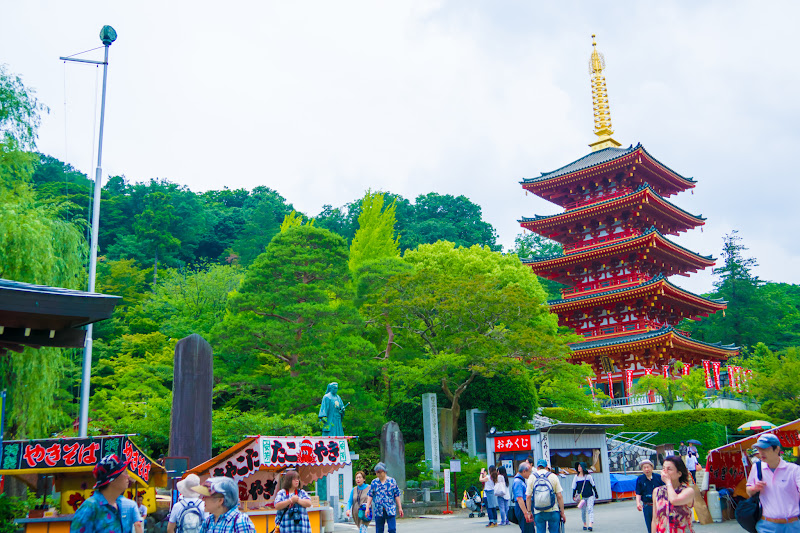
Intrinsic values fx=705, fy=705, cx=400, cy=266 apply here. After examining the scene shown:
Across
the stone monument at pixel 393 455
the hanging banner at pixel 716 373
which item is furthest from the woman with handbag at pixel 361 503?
the hanging banner at pixel 716 373

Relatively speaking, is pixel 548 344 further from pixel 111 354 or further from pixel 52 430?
pixel 111 354

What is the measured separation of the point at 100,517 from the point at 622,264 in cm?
4034

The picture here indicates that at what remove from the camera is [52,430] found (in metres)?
23.6

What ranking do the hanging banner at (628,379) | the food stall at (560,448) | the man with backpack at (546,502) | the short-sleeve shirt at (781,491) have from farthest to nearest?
the hanging banner at (628,379)
the food stall at (560,448)
the man with backpack at (546,502)
the short-sleeve shirt at (781,491)

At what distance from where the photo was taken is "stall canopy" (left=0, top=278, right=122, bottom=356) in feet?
24.1

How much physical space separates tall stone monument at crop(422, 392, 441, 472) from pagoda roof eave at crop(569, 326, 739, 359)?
14419 mm

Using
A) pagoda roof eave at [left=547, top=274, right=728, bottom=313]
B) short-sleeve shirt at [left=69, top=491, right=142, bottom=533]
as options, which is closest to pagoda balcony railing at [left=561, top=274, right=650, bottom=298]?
pagoda roof eave at [left=547, top=274, right=728, bottom=313]

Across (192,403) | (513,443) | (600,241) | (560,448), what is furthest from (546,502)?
(600,241)

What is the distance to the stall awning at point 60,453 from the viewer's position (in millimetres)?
10172

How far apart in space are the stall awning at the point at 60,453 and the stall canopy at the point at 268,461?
1960 millimetres

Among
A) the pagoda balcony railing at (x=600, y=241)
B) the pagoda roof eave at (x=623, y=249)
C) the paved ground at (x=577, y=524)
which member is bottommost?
the paved ground at (x=577, y=524)

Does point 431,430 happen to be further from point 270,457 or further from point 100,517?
point 100,517

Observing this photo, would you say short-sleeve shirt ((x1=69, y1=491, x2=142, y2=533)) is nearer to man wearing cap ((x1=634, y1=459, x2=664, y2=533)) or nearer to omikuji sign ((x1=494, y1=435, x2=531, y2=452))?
man wearing cap ((x1=634, y1=459, x2=664, y2=533))

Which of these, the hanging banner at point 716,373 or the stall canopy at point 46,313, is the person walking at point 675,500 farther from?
the hanging banner at point 716,373
